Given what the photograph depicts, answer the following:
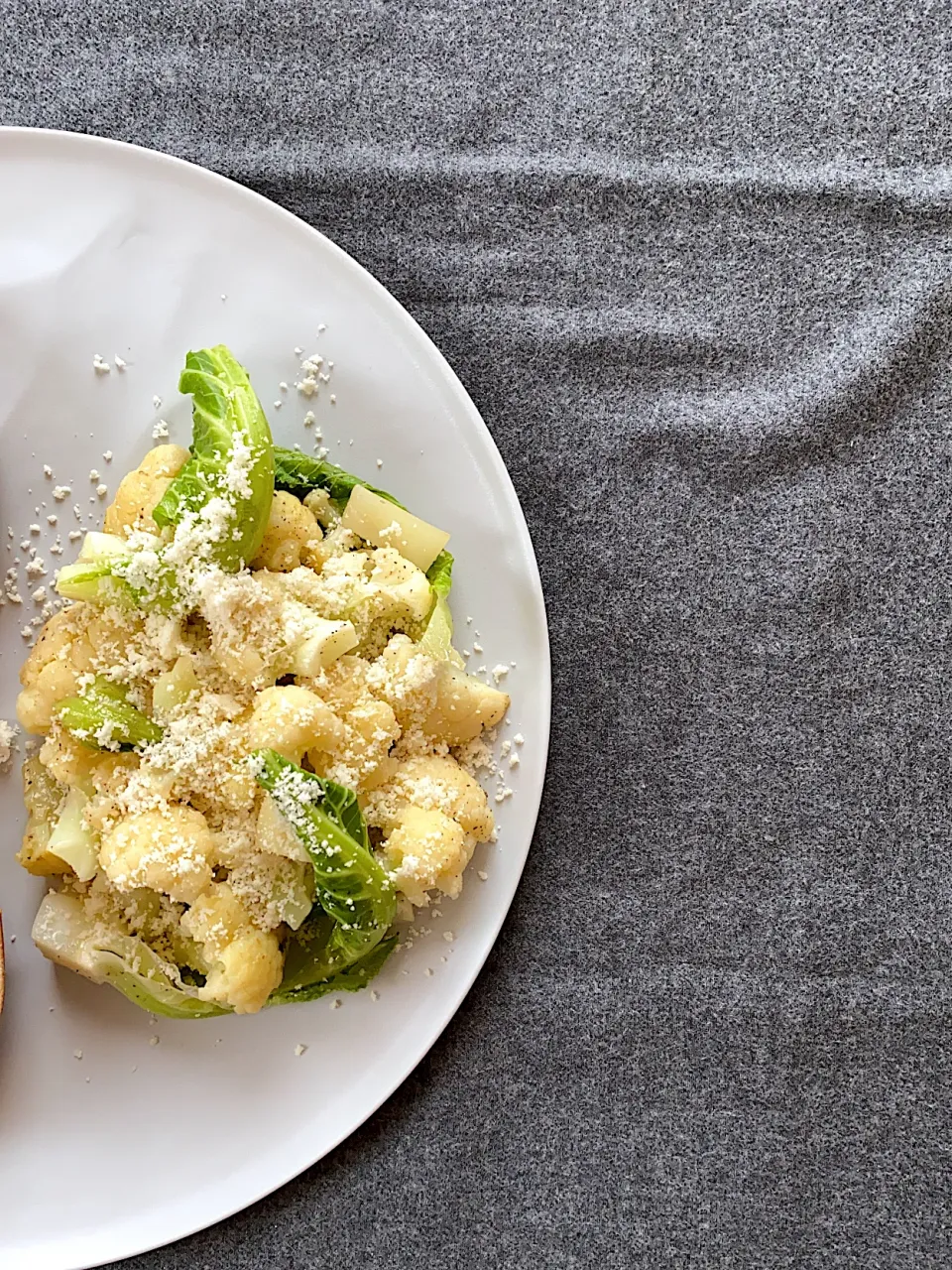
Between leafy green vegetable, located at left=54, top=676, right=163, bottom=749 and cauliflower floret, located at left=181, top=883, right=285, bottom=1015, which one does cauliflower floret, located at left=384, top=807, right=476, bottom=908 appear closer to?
cauliflower floret, located at left=181, top=883, right=285, bottom=1015

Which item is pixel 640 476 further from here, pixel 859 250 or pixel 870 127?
pixel 870 127

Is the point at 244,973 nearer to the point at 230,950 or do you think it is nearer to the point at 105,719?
the point at 230,950

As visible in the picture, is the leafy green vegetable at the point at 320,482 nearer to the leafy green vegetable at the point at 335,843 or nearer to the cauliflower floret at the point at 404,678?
the cauliflower floret at the point at 404,678

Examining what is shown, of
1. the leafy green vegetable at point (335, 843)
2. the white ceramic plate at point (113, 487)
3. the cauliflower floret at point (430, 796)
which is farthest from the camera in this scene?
the white ceramic plate at point (113, 487)

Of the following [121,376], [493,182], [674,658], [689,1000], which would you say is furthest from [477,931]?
[493,182]

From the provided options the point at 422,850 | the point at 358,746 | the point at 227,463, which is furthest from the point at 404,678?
the point at 227,463

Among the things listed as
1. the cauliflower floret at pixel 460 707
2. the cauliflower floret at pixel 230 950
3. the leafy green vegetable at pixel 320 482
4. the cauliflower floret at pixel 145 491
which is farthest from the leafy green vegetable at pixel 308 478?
the cauliflower floret at pixel 230 950
